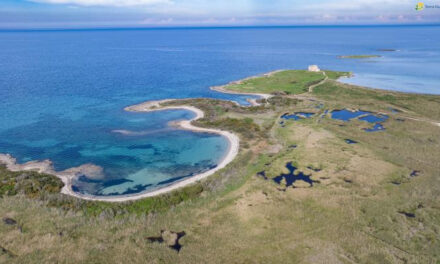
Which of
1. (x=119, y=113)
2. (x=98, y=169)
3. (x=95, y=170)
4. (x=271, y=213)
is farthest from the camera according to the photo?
(x=119, y=113)

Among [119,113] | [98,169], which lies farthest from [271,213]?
[119,113]

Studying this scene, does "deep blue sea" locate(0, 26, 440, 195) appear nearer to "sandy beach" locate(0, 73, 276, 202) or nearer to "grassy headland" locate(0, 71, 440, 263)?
"sandy beach" locate(0, 73, 276, 202)

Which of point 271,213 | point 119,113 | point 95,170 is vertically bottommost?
point 271,213

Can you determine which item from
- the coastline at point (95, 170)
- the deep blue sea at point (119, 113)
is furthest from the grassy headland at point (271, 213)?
the deep blue sea at point (119, 113)

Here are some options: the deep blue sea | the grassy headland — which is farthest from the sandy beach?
the grassy headland

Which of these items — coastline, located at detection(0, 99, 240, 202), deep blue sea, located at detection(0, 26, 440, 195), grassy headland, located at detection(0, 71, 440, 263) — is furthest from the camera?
deep blue sea, located at detection(0, 26, 440, 195)

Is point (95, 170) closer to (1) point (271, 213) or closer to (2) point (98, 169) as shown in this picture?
(2) point (98, 169)

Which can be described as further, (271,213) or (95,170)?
(95,170)

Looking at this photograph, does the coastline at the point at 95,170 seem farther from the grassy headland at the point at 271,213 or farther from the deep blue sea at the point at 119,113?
the grassy headland at the point at 271,213

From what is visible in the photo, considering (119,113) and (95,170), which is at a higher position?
(119,113)
